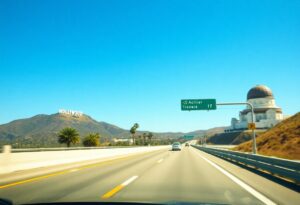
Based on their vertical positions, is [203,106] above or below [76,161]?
above

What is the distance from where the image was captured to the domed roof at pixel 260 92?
115m

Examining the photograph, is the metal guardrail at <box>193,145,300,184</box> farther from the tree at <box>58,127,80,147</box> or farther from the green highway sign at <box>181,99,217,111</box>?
the tree at <box>58,127,80,147</box>

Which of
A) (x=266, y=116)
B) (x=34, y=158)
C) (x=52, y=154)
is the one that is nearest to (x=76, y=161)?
(x=52, y=154)

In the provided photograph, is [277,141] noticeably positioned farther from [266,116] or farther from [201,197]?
[266,116]

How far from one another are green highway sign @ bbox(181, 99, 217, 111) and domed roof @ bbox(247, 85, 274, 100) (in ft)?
283

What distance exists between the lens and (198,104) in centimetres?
3525

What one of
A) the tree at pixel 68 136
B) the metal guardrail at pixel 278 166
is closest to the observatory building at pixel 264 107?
the tree at pixel 68 136

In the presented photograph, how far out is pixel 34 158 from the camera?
1719 centimetres

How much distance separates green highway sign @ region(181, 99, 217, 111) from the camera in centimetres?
3406

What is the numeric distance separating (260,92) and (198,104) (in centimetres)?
8726

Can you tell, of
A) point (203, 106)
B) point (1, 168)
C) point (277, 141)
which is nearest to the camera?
point (1, 168)

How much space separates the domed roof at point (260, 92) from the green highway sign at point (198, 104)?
8629 centimetres

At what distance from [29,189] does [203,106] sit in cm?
2692

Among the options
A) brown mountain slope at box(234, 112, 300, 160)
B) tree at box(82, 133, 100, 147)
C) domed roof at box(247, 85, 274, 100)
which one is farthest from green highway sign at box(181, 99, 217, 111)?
domed roof at box(247, 85, 274, 100)
